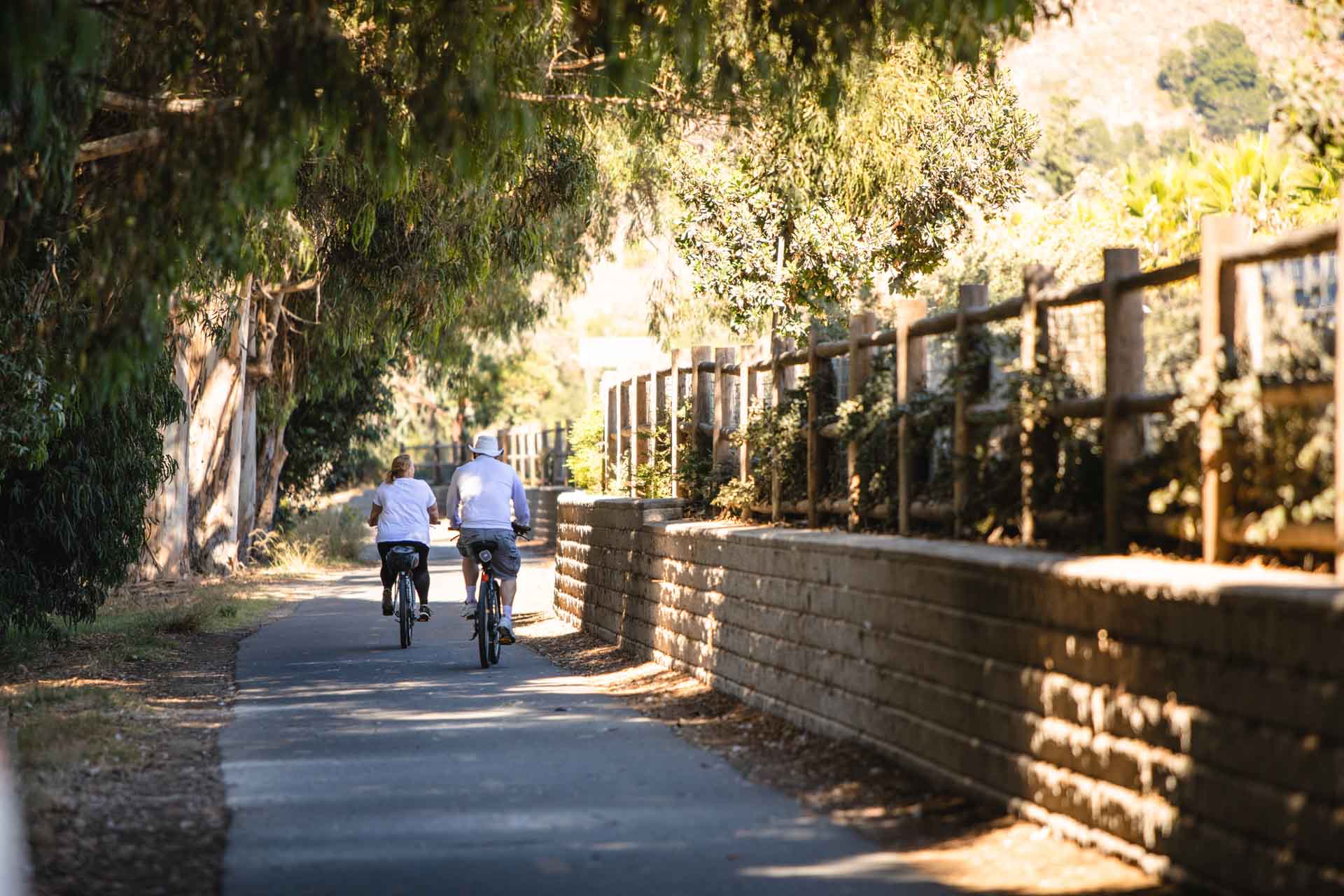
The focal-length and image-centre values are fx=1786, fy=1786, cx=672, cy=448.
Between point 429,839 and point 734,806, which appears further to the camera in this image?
point 734,806

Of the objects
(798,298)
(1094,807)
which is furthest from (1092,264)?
(1094,807)

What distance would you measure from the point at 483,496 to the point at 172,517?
11.1m

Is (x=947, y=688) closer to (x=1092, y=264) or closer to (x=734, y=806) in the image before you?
A: (x=734, y=806)

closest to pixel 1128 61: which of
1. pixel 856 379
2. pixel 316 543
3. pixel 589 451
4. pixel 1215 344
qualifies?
pixel 316 543

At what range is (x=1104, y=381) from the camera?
7652 mm

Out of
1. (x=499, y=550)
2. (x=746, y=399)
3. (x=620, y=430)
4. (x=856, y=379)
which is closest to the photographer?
(x=856, y=379)

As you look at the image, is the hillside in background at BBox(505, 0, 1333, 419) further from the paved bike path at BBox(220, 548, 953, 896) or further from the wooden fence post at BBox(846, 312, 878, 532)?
the wooden fence post at BBox(846, 312, 878, 532)

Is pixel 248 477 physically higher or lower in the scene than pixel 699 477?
higher

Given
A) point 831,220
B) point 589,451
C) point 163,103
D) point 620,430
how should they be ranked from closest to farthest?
1. point 163,103
2. point 620,430
3. point 589,451
4. point 831,220

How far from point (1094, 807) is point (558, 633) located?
38.2 feet

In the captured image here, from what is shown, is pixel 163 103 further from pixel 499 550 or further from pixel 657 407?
pixel 657 407

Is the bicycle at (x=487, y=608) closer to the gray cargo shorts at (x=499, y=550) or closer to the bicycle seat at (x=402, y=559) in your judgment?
the gray cargo shorts at (x=499, y=550)

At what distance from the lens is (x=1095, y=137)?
455ft

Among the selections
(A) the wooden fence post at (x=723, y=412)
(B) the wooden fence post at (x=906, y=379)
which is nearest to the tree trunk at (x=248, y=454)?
(A) the wooden fence post at (x=723, y=412)
